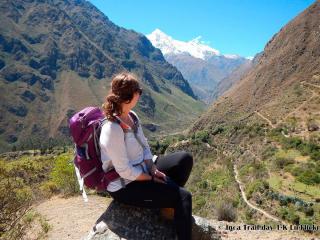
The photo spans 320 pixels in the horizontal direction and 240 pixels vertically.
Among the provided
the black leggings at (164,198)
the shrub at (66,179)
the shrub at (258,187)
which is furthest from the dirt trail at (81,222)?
the shrub at (258,187)

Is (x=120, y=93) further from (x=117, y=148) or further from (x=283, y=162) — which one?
(x=283, y=162)

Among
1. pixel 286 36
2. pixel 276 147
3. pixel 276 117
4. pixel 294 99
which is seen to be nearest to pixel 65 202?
pixel 276 147

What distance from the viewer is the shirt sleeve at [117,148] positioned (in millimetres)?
5812

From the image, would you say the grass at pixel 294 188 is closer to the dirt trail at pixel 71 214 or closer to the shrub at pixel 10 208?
the dirt trail at pixel 71 214

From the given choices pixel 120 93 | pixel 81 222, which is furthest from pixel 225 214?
pixel 120 93

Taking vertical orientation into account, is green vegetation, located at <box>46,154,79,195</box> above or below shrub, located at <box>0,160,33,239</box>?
A: below

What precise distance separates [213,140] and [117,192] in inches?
2812

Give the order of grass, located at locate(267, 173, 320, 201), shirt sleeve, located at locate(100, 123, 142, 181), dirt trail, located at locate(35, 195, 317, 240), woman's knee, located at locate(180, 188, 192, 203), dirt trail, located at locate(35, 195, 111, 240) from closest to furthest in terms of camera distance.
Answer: shirt sleeve, located at locate(100, 123, 142, 181) → woman's knee, located at locate(180, 188, 192, 203) → dirt trail, located at locate(35, 195, 317, 240) → dirt trail, located at locate(35, 195, 111, 240) → grass, located at locate(267, 173, 320, 201)

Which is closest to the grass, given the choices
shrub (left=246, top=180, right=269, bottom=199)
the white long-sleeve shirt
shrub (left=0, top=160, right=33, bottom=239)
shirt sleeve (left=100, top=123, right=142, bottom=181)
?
shrub (left=246, top=180, right=269, bottom=199)

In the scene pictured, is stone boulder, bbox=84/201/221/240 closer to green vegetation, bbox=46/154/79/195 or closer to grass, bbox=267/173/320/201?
green vegetation, bbox=46/154/79/195

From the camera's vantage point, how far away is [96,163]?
6.29 meters

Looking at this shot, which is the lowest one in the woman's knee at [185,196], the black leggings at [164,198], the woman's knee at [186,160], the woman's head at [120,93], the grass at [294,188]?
the grass at [294,188]

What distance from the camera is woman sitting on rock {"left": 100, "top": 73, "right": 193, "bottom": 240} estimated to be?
231 inches

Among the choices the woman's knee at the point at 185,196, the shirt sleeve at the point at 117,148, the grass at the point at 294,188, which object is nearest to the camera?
the shirt sleeve at the point at 117,148
